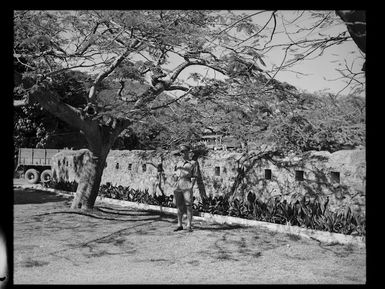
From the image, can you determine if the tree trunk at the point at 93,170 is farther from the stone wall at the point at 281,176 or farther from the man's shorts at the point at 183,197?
the man's shorts at the point at 183,197

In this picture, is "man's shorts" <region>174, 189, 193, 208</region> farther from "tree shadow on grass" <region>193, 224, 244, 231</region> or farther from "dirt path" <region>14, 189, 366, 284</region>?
"tree shadow on grass" <region>193, 224, 244, 231</region>

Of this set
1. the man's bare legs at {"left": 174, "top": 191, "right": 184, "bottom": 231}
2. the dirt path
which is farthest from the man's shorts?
the dirt path

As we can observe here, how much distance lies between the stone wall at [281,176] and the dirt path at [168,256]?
1282mm

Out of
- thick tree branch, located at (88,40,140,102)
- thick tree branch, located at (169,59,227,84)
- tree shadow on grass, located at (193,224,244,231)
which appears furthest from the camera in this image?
thick tree branch, located at (169,59,227,84)

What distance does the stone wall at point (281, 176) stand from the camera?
7395 millimetres

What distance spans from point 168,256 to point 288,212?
2992 millimetres

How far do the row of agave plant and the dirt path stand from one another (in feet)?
1.39

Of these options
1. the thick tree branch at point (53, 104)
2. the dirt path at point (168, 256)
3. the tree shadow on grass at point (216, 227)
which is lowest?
the dirt path at point (168, 256)

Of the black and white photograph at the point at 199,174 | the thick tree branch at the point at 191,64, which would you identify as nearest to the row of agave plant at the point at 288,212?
the black and white photograph at the point at 199,174

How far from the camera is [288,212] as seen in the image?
7.73 m

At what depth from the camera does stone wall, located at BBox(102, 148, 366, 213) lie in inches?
291

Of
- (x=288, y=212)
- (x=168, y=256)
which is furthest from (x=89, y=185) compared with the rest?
(x=288, y=212)

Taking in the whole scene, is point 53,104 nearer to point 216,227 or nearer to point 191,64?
point 191,64

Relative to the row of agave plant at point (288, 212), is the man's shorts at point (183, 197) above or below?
above
